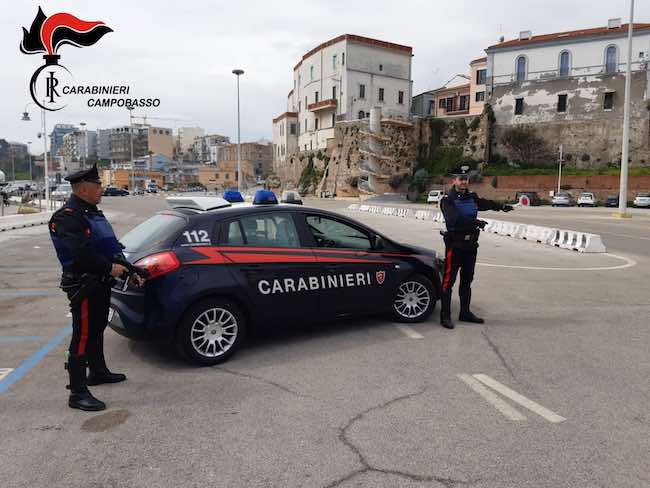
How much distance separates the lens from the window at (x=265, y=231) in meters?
5.13

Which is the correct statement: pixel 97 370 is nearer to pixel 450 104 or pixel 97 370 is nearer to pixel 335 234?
pixel 335 234

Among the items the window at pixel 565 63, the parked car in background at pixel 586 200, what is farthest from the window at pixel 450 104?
the parked car in background at pixel 586 200

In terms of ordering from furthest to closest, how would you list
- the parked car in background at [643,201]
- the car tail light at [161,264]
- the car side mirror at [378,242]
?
the parked car in background at [643,201] → the car side mirror at [378,242] → the car tail light at [161,264]

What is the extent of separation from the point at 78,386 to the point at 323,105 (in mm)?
69749

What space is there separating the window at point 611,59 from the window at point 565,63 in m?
3.59

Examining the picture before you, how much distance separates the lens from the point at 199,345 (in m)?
4.84

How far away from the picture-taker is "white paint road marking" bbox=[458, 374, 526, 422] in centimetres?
389

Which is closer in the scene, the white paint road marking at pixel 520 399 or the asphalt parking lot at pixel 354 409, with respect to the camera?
the asphalt parking lot at pixel 354 409

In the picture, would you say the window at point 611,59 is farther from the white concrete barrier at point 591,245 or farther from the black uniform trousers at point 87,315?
the black uniform trousers at point 87,315

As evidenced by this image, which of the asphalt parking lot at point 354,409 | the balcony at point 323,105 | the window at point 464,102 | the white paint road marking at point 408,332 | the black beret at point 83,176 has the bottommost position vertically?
the asphalt parking lot at point 354,409

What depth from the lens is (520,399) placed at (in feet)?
13.7

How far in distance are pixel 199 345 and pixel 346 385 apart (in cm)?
143

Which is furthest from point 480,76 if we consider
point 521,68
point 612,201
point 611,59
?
point 612,201

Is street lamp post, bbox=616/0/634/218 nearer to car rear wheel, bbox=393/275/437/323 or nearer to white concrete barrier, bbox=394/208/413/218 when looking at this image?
white concrete barrier, bbox=394/208/413/218
